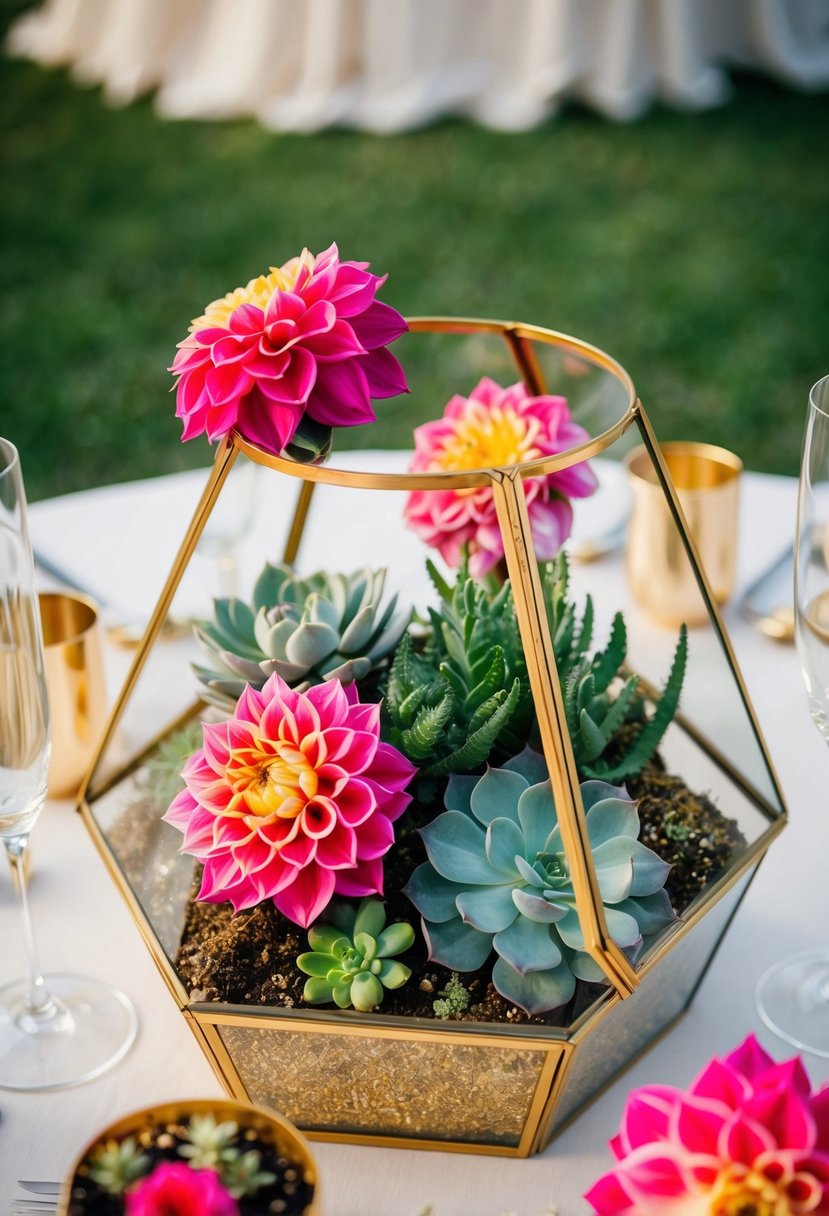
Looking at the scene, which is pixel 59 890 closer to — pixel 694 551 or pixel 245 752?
pixel 245 752

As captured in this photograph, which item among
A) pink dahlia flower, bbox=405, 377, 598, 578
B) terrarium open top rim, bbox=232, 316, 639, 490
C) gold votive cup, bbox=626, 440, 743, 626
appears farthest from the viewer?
gold votive cup, bbox=626, 440, 743, 626

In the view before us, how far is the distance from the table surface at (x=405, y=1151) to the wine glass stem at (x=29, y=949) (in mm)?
43

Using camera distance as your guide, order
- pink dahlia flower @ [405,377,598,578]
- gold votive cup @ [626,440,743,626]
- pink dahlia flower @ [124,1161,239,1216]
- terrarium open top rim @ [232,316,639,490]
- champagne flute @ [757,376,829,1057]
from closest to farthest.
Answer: pink dahlia flower @ [124,1161,239,1216] < terrarium open top rim @ [232,316,639,490] < champagne flute @ [757,376,829,1057] < pink dahlia flower @ [405,377,598,578] < gold votive cup @ [626,440,743,626]

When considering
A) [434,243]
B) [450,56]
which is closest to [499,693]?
[434,243]

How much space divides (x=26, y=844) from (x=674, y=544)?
590 millimetres

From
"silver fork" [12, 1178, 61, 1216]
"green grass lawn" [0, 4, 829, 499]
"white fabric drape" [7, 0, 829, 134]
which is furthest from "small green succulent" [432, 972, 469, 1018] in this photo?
"white fabric drape" [7, 0, 829, 134]

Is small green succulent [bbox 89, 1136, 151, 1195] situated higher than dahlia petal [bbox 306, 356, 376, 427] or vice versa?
dahlia petal [bbox 306, 356, 376, 427]

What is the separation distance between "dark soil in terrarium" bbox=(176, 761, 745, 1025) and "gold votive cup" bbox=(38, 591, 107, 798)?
26 cm

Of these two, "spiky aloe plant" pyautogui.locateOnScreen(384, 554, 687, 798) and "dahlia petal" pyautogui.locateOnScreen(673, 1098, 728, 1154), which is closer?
"dahlia petal" pyautogui.locateOnScreen(673, 1098, 728, 1154)

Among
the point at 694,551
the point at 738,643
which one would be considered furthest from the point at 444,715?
the point at 738,643

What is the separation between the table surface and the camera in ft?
2.37

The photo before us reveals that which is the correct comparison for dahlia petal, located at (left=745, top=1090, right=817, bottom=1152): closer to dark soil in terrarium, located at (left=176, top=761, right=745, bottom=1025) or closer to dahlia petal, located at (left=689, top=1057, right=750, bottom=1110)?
dahlia petal, located at (left=689, top=1057, right=750, bottom=1110)

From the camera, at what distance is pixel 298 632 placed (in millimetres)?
785

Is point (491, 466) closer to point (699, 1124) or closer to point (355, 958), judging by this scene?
point (355, 958)
